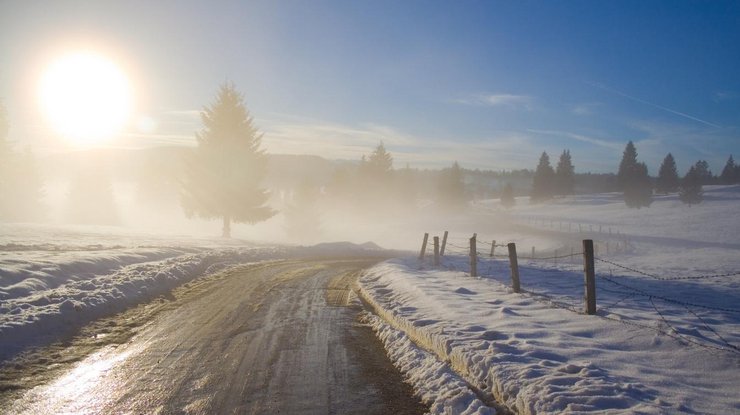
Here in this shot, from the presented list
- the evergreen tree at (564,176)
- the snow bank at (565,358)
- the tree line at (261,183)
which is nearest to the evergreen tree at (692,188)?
the tree line at (261,183)

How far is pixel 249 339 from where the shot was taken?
7258 mm

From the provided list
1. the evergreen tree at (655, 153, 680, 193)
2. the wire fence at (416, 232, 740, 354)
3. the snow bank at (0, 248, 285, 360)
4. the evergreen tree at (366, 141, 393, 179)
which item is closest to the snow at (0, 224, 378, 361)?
the snow bank at (0, 248, 285, 360)

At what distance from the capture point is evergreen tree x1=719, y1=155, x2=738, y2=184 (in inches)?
4016

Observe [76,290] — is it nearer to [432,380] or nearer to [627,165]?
[432,380]

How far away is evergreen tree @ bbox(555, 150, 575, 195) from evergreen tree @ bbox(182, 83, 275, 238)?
76598mm

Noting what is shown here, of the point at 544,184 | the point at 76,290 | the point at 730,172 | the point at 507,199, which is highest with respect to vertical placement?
the point at 730,172

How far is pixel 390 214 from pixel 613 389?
62.9 meters

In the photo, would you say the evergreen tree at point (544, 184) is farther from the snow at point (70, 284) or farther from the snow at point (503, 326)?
the snow at point (70, 284)

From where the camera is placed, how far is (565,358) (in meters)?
6.30

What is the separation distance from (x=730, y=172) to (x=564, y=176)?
1686 inches

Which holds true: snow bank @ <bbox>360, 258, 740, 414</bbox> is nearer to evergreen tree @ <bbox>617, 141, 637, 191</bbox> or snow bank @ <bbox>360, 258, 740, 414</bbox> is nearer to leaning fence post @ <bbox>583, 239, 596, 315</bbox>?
leaning fence post @ <bbox>583, 239, 596, 315</bbox>

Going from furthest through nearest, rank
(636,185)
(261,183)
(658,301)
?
(636,185)
(261,183)
(658,301)

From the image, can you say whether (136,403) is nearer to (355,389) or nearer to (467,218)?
(355,389)

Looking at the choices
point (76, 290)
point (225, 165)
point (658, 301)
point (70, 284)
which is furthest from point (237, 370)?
point (225, 165)
